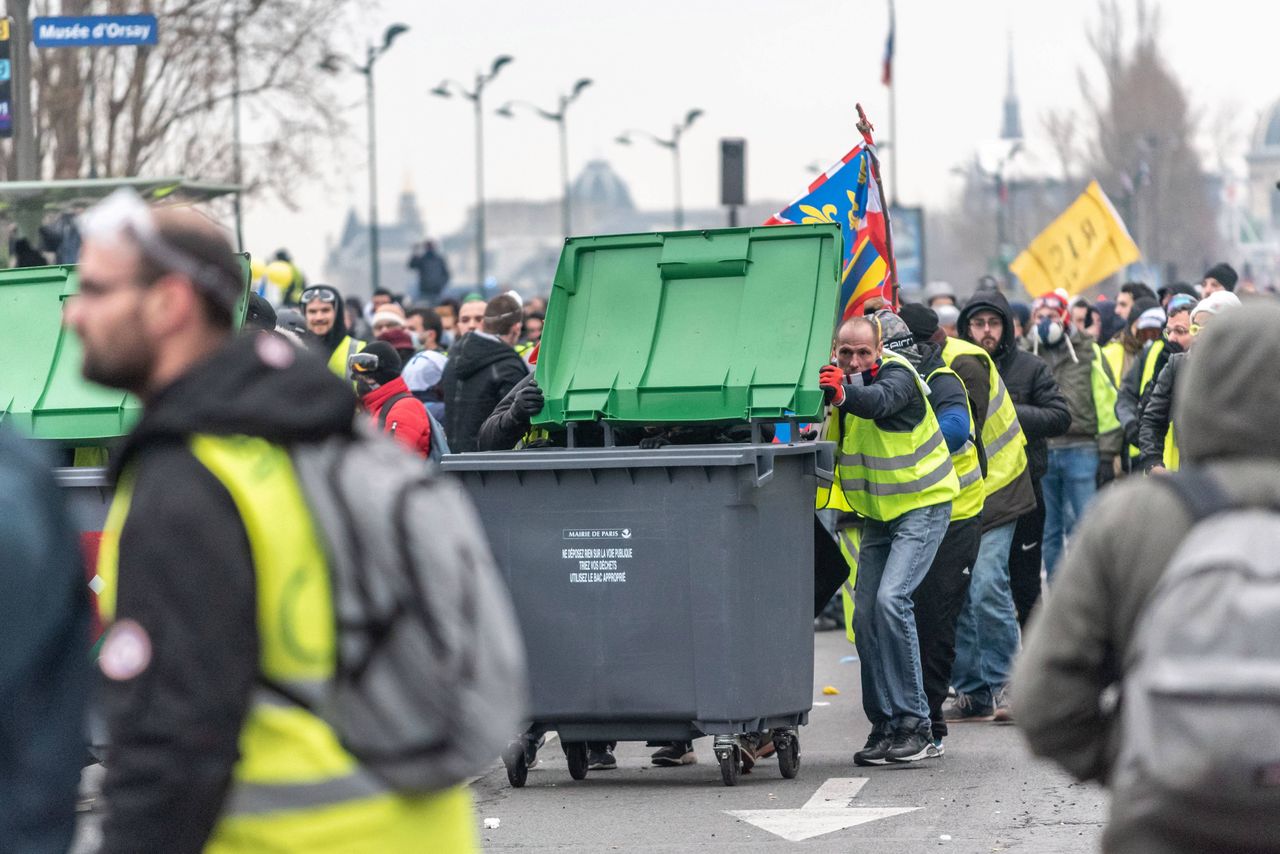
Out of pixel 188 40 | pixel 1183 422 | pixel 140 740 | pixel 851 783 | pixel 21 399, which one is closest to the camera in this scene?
pixel 140 740

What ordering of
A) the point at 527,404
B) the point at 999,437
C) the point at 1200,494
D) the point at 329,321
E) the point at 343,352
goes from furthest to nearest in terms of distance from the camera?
the point at 329,321
the point at 343,352
the point at 999,437
the point at 527,404
the point at 1200,494

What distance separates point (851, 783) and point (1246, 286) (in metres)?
12.2

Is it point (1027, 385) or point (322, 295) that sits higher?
point (322, 295)

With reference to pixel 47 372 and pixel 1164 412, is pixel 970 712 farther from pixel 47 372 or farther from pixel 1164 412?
pixel 47 372

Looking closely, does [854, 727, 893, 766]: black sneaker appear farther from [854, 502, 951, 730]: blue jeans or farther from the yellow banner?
the yellow banner

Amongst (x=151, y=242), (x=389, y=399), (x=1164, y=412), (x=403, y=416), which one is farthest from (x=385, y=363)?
(x=151, y=242)

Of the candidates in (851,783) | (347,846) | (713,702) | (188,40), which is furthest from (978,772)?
(188,40)

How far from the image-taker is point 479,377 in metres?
11.5

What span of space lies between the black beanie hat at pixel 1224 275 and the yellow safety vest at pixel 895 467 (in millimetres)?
6846

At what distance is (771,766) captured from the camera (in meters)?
9.02

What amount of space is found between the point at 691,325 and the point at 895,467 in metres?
0.95

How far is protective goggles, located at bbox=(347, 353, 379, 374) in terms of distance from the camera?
934 cm

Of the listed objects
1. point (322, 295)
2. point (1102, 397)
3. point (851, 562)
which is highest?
point (322, 295)

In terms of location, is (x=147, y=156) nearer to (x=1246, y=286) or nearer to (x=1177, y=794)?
(x=1246, y=286)
